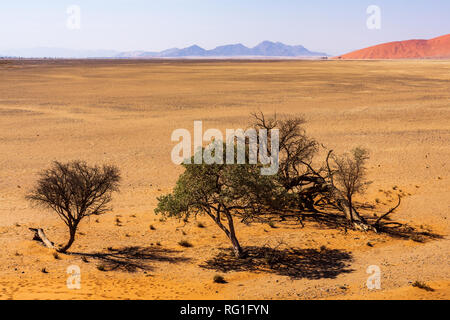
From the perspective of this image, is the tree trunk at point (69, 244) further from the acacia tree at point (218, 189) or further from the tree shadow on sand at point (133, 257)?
the acacia tree at point (218, 189)

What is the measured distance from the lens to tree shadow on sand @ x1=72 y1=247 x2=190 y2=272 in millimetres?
15633

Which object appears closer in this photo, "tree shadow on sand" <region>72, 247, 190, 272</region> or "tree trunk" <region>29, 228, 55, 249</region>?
"tree shadow on sand" <region>72, 247, 190, 272</region>

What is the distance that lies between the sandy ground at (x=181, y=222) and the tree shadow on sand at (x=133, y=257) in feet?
0.25

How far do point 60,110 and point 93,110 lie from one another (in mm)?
4050

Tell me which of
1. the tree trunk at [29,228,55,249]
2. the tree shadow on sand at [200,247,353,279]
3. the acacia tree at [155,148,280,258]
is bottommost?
the tree shadow on sand at [200,247,353,279]

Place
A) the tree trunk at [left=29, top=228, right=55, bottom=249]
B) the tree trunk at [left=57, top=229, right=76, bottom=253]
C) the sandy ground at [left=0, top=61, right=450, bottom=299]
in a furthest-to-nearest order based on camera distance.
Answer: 1. the tree trunk at [left=29, top=228, right=55, bottom=249]
2. the tree trunk at [left=57, top=229, right=76, bottom=253]
3. the sandy ground at [left=0, top=61, right=450, bottom=299]

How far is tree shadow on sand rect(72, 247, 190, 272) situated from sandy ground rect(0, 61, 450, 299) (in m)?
0.08

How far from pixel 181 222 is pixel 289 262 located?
635 cm

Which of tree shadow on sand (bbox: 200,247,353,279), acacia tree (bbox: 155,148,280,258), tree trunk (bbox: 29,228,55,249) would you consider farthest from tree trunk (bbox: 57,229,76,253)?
tree shadow on sand (bbox: 200,247,353,279)

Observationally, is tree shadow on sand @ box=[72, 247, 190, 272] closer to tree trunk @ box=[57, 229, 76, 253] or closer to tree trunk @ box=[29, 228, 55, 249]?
tree trunk @ box=[57, 229, 76, 253]

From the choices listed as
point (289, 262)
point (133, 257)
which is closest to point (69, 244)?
point (133, 257)

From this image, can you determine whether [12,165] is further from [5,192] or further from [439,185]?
[439,185]

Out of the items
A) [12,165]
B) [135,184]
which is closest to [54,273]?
[135,184]

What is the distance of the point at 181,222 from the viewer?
2034 centimetres
